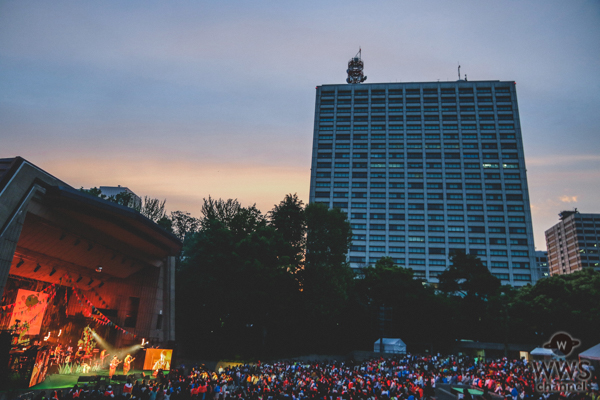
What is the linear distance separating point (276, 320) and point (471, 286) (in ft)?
91.3

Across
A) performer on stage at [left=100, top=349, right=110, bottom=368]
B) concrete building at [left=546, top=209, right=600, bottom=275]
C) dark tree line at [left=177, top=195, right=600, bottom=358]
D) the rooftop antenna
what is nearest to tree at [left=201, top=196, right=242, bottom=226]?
dark tree line at [left=177, top=195, right=600, bottom=358]

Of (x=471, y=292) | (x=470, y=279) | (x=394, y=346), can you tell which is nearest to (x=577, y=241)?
(x=470, y=279)

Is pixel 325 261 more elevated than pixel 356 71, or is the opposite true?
pixel 356 71

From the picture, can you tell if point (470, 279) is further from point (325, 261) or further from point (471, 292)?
point (325, 261)

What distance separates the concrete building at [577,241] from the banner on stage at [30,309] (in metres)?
137

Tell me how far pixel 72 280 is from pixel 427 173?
2944 inches

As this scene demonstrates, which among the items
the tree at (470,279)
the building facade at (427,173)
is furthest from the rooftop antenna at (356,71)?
the tree at (470,279)

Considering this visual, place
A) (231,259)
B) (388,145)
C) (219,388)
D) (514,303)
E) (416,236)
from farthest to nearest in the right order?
(388,145)
(416,236)
(514,303)
(231,259)
(219,388)

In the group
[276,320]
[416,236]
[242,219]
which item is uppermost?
[416,236]

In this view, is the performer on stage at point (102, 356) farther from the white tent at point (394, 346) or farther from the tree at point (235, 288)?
the white tent at point (394, 346)

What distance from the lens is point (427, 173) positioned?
84.0 meters

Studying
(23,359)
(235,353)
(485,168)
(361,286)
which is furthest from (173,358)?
(485,168)

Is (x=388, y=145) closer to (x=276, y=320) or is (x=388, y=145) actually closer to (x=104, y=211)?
(x=276, y=320)

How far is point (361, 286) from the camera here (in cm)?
4700
